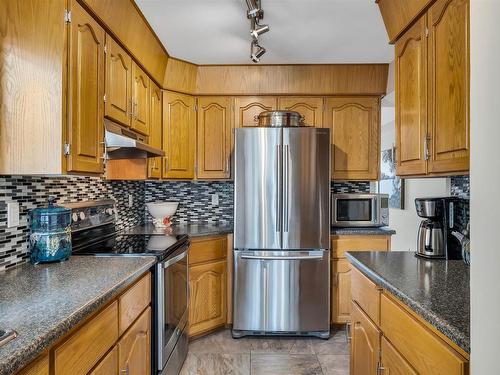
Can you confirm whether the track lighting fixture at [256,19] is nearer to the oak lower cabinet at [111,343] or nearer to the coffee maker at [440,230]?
the coffee maker at [440,230]

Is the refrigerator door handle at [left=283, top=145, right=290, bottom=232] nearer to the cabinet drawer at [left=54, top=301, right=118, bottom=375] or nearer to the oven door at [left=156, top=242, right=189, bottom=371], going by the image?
the oven door at [left=156, top=242, right=189, bottom=371]

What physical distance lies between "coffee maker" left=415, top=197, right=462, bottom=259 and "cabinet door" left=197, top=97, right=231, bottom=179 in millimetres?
1830

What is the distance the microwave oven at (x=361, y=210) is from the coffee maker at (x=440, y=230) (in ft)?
4.13

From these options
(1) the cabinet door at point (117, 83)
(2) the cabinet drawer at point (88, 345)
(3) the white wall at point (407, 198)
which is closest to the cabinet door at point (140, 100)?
(1) the cabinet door at point (117, 83)

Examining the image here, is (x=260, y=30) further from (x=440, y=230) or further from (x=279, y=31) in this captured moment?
(x=440, y=230)

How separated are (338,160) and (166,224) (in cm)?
171

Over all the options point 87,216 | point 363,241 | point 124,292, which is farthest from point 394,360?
point 87,216

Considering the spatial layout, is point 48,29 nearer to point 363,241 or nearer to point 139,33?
point 139,33

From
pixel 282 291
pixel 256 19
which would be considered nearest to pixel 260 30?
pixel 256 19

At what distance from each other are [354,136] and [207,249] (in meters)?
1.69

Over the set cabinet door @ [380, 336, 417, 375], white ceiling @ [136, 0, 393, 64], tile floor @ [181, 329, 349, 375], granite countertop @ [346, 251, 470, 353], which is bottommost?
tile floor @ [181, 329, 349, 375]

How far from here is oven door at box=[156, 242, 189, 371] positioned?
1906 millimetres

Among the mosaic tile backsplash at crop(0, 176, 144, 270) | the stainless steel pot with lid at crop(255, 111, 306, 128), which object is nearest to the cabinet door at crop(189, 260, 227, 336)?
the mosaic tile backsplash at crop(0, 176, 144, 270)

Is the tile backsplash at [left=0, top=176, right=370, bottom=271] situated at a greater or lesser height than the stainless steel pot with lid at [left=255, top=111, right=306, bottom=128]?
lesser
